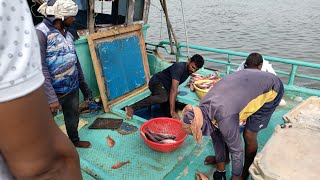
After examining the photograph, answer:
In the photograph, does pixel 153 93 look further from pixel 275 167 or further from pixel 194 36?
pixel 194 36

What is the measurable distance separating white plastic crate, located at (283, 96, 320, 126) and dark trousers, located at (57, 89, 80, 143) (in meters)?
3.05

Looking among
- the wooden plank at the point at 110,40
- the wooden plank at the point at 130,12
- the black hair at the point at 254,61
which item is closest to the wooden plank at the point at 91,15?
the wooden plank at the point at 110,40

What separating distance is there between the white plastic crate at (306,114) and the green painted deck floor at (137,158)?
853 millimetres

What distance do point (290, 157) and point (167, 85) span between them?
132 inches

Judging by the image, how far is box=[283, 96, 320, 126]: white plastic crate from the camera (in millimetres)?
3520

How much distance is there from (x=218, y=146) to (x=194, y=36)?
588 inches

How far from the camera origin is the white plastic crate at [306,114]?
352 centimetres

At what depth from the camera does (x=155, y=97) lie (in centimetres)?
543

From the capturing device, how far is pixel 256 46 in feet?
49.3

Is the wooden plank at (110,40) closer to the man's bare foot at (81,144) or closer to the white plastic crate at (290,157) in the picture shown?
the man's bare foot at (81,144)

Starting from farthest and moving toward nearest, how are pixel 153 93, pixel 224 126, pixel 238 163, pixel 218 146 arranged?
pixel 153 93, pixel 218 146, pixel 238 163, pixel 224 126

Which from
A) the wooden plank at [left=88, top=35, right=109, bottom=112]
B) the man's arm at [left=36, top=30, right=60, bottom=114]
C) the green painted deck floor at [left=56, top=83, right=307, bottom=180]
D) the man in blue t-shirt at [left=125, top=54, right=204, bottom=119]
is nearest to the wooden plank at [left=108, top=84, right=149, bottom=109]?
the wooden plank at [left=88, top=35, right=109, bottom=112]

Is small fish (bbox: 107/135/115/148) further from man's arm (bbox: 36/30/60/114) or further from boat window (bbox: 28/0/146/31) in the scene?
boat window (bbox: 28/0/146/31)

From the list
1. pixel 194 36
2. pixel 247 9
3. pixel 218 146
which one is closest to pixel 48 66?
pixel 218 146
